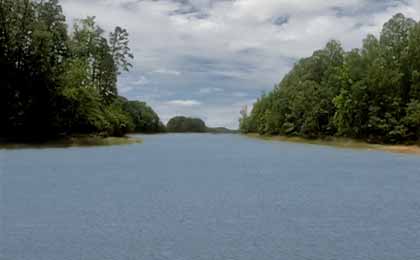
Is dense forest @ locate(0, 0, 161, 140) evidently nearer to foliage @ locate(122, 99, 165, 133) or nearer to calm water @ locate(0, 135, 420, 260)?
calm water @ locate(0, 135, 420, 260)

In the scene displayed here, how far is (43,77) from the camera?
55.8m

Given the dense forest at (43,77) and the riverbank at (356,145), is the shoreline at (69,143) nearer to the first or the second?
the dense forest at (43,77)

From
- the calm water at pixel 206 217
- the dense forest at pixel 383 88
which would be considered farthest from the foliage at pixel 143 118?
the calm water at pixel 206 217

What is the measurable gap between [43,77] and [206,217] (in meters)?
45.0

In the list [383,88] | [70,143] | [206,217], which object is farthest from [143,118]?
[206,217]

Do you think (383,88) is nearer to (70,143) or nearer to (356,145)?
(356,145)

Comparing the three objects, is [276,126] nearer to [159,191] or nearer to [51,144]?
[51,144]

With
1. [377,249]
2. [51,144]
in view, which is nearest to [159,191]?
[377,249]

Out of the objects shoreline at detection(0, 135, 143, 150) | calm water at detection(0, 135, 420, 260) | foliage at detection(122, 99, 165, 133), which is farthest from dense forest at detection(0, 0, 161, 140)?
foliage at detection(122, 99, 165, 133)

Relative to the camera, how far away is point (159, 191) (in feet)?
69.9

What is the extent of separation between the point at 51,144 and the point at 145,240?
150ft

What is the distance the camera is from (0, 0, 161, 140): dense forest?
54.2m

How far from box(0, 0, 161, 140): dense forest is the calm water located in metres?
29.8

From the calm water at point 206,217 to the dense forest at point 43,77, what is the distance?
97.8 feet
